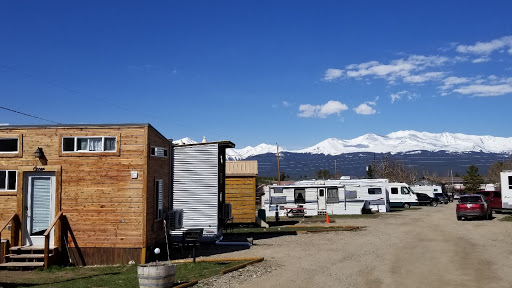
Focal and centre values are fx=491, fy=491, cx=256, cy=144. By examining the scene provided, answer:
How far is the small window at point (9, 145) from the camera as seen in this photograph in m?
17.5

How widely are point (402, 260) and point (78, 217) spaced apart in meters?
11.1

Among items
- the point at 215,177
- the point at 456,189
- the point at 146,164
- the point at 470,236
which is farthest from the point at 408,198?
the point at 456,189

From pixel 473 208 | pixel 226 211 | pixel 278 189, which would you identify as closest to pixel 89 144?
pixel 226 211

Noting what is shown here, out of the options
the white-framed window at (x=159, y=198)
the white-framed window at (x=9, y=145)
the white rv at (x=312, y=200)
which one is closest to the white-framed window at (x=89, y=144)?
the white-framed window at (x=9, y=145)

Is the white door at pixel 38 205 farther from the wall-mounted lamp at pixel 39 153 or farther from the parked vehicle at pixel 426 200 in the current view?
the parked vehicle at pixel 426 200

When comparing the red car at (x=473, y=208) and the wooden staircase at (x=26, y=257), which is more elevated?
the red car at (x=473, y=208)

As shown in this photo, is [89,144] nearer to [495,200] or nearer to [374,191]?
[374,191]

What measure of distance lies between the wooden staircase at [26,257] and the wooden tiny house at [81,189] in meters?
0.35

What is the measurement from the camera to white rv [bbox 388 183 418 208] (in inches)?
1946

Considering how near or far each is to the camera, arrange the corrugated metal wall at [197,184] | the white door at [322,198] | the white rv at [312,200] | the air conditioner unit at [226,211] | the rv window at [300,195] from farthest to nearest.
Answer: the rv window at [300,195], the white door at [322,198], the white rv at [312,200], the air conditioner unit at [226,211], the corrugated metal wall at [197,184]

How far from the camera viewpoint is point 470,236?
→ 894 inches

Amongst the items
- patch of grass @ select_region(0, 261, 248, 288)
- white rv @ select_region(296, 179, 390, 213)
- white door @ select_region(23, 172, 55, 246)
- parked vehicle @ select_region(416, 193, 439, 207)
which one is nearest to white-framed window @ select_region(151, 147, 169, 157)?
white door @ select_region(23, 172, 55, 246)

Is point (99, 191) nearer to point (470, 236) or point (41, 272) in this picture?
point (41, 272)

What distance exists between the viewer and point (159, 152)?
1875 cm
